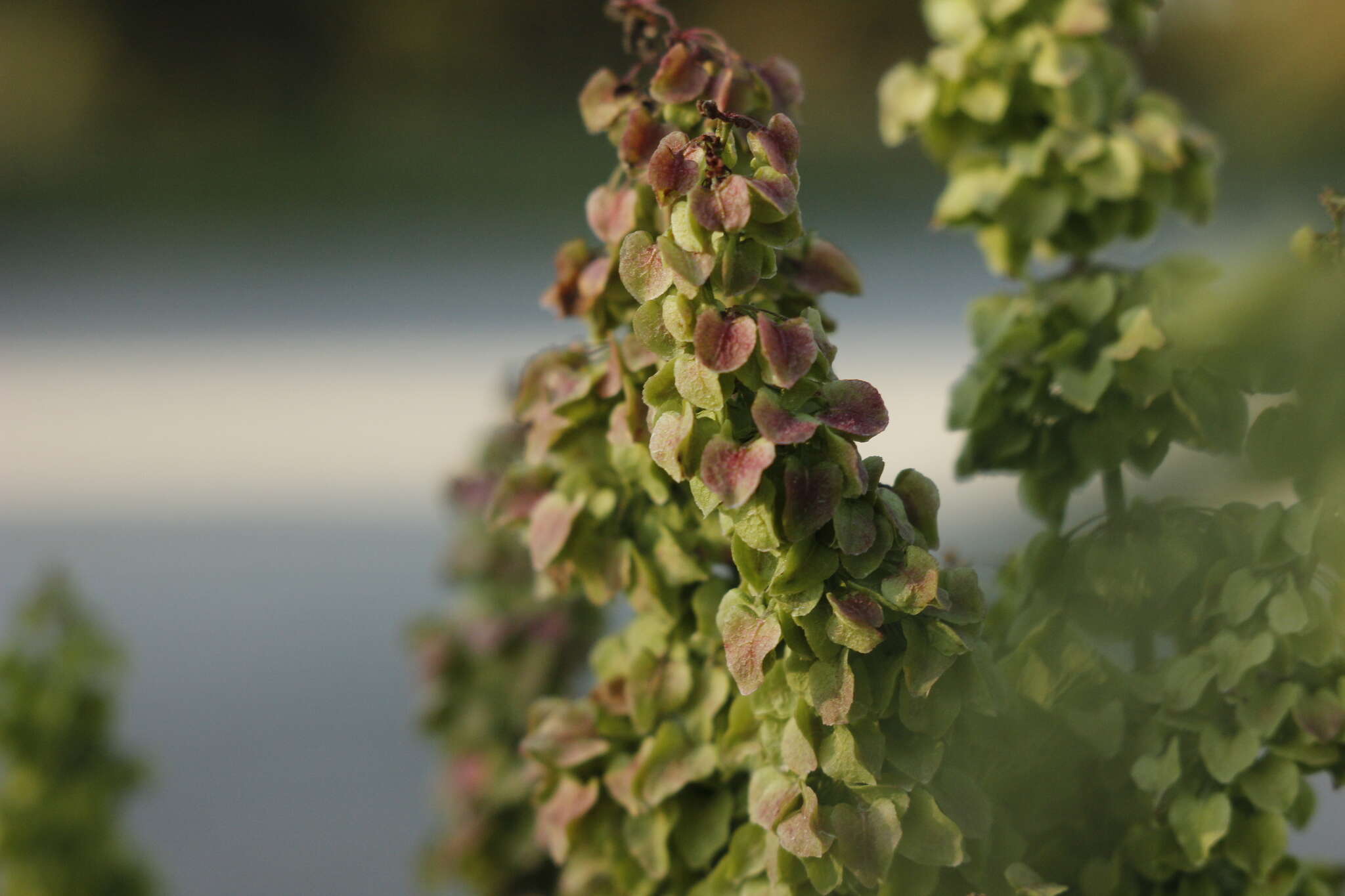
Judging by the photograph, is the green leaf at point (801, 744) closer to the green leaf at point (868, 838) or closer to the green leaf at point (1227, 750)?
the green leaf at point (868, 838)

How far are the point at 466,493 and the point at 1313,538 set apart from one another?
2.02 ft

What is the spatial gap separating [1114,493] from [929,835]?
0.80 feet

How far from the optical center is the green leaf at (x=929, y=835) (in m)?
0.53

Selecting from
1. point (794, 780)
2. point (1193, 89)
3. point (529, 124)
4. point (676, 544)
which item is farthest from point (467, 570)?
point (529, 124)

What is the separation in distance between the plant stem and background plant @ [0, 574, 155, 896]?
0.86 meters

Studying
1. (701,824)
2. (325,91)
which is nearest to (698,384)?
(701,824)

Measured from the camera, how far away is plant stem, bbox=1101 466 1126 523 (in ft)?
2.29

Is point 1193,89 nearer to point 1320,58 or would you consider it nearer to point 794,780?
point 1320,58

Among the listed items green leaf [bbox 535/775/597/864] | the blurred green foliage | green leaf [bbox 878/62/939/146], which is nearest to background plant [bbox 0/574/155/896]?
green leaf [bbox 535/775/597/864]

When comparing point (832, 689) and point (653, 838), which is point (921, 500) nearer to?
point (832, 689)

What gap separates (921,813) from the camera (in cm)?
53

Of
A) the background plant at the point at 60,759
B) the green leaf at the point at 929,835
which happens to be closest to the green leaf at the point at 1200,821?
the green leaf at the point at 929,835

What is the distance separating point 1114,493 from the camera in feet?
2.31

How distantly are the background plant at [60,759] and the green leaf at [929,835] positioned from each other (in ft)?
2.80
